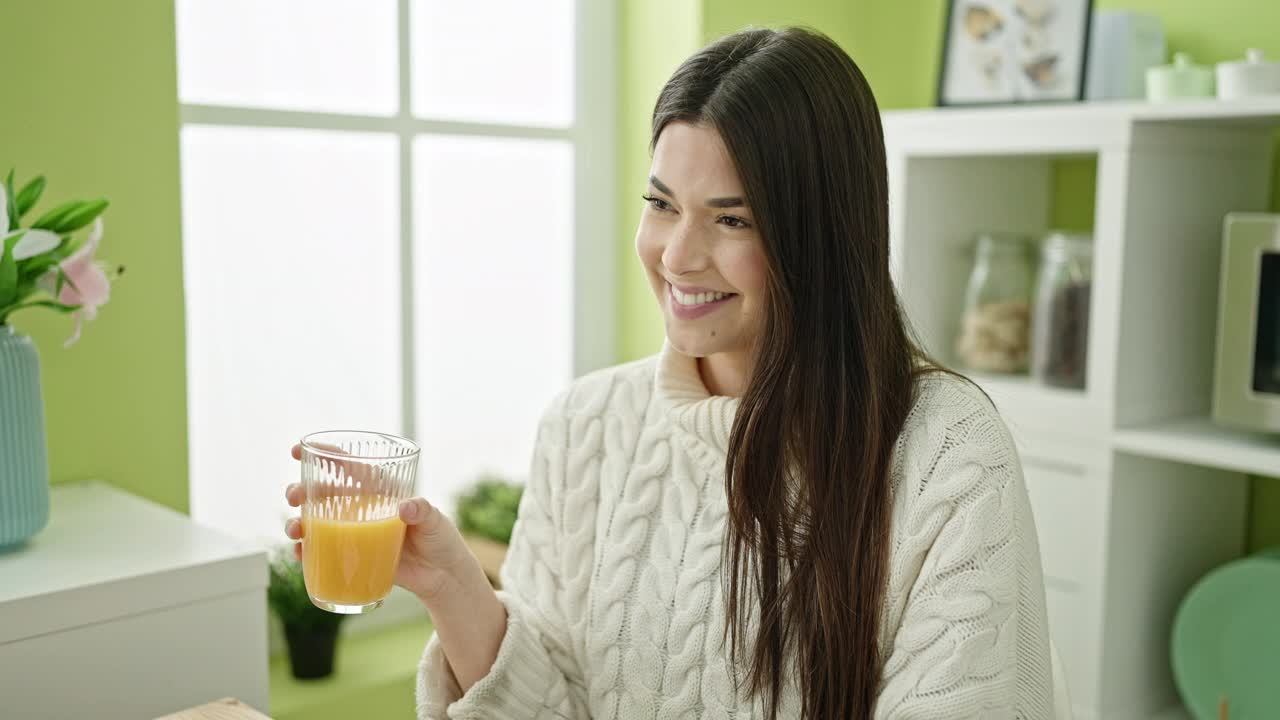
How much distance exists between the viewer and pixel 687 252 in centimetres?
128

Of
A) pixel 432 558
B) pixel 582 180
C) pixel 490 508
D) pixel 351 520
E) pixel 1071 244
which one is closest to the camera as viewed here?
pixel 351 520

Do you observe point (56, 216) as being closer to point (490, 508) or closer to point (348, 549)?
point (348, 549)

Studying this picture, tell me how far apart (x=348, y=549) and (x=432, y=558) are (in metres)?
0.15

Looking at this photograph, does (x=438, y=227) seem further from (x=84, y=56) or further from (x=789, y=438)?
(x=789, y=438)

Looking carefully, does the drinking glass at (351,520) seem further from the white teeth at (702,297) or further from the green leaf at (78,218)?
the green leaf at (78,218)

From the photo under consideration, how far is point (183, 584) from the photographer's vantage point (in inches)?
58.5

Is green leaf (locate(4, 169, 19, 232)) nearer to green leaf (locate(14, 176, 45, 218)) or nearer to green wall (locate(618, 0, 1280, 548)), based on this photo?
green leaf (locate(14, 176, 45, 218))

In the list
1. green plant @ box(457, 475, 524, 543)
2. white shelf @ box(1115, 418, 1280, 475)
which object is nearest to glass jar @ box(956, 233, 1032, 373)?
white shelf @ box(1115, 418, 1280, 475)

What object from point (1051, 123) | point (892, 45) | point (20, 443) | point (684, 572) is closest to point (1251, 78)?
point (1051, 123)

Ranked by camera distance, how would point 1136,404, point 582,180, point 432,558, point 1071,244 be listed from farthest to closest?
point 582,180 → point 1071,244 → point 1136,404 → point 432,558

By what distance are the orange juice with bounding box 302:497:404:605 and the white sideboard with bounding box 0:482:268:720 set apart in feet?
1.35

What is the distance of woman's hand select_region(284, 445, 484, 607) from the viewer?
4.03 feet

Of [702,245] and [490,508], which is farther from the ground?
[702,245]

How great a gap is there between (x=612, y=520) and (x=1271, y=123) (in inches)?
55.1
